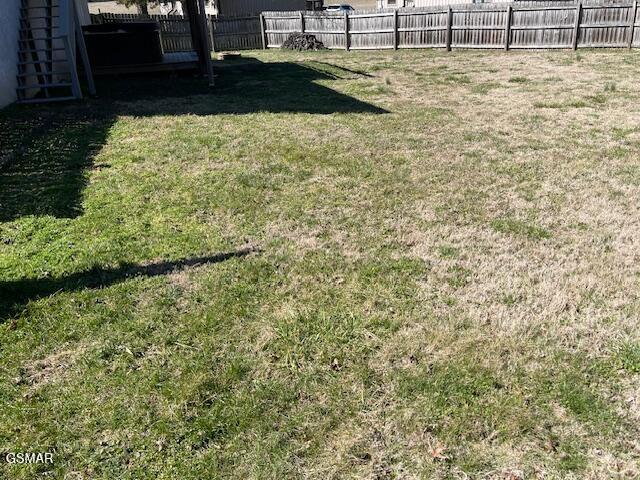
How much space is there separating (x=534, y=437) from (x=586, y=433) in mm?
254

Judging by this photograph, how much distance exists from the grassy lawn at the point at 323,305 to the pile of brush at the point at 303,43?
1479 centimetres

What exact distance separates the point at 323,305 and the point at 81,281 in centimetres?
186

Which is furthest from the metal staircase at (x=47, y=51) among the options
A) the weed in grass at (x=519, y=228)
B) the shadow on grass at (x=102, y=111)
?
the weed in grass at (x=519, y=228)

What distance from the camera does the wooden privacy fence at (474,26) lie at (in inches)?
671

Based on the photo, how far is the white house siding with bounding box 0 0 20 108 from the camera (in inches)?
381

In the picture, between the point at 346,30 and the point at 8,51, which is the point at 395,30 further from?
the point at 8,51

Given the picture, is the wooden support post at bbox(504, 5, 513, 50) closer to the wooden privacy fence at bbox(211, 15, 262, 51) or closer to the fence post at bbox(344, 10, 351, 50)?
the fence post at bbox(344, 10, 351, 50)

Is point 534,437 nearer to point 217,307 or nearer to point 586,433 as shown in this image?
point 586,433

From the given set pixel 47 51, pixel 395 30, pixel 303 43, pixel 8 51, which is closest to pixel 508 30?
pixel 395 30

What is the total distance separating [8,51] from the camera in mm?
10000

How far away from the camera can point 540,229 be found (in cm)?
454

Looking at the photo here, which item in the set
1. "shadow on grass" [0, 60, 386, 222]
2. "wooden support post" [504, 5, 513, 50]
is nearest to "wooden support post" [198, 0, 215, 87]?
"shadow on grass" [0, 60, 386, 222]

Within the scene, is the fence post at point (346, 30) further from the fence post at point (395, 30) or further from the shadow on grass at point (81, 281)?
the shadow on grass at point (81, 281)

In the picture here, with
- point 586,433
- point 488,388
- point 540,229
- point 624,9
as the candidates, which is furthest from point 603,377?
point 624,9
